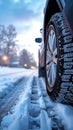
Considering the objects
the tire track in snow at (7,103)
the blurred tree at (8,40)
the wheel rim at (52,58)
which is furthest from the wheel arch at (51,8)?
the blurred tree at (8,40)

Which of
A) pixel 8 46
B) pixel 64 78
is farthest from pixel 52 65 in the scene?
pixel 8 46

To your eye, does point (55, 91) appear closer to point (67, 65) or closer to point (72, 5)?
point (67, 65)

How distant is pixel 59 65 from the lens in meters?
2.16

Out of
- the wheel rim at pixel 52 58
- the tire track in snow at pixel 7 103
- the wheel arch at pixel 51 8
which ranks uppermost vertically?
the wheel arch at pixel 51 8

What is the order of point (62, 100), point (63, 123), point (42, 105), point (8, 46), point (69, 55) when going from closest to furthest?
point (63, 123) → point (69, 55) → point (62, 100) → point (42, 105) → point (8, 46)

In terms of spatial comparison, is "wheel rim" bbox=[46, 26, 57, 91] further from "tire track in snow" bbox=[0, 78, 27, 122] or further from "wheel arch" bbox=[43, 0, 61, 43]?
"tire track in snow" bbox=[0, 78, 27, 122]

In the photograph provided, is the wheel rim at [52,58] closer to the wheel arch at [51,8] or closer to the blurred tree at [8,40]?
the wheel arch at [51,8]

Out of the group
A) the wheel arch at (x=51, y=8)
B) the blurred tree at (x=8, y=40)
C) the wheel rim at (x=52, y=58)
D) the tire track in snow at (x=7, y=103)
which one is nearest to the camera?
the tire track in snow at (x=7, y=103)

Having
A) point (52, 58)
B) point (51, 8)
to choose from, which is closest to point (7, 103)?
point (52, 58)

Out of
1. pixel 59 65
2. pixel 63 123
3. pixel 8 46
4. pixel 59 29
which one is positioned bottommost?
pixel 63 123

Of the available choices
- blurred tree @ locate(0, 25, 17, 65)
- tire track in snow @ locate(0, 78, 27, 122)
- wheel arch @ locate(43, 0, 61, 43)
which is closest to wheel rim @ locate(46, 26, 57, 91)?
wheel arch @ locate(43, 0, 61, 43)

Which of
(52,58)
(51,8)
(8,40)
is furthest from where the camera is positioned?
(8,40)

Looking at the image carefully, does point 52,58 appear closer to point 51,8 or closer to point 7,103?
point 51,8

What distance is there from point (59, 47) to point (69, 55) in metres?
0.21
